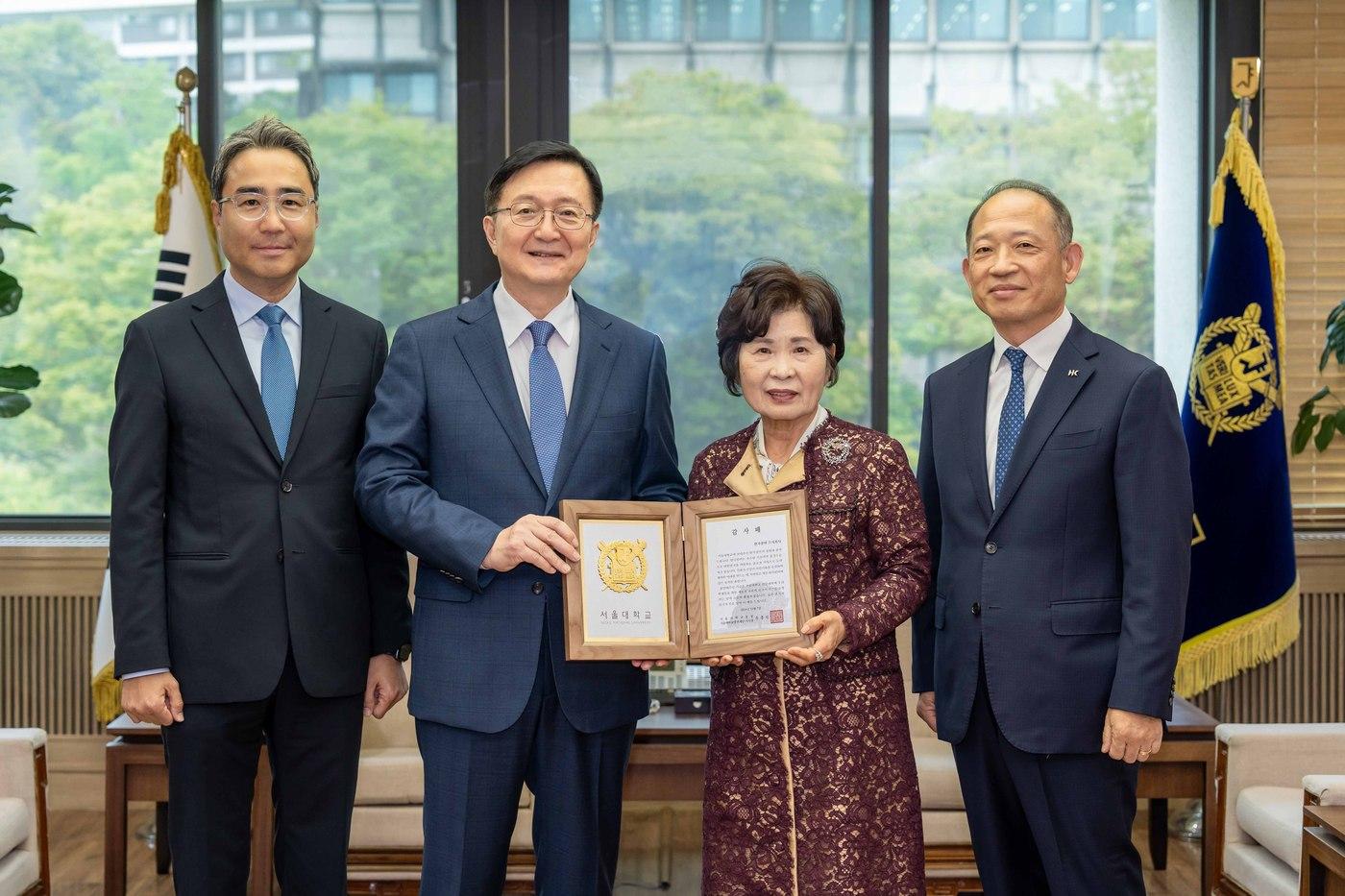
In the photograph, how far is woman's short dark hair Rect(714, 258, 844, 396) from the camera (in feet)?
7.20

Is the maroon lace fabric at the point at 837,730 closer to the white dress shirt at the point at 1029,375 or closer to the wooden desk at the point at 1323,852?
the white dress shirt at the point at 1029,375

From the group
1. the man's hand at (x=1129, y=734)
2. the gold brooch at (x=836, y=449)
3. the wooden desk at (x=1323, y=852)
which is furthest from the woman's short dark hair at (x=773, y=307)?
the wooden desk at (x=1323, y=852)

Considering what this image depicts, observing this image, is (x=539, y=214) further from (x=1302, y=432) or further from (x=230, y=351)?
(x=1302, y=432)

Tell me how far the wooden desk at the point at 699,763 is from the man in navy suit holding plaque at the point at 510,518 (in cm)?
107

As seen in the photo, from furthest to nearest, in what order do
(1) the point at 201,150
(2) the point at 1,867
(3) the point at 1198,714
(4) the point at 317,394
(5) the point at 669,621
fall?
(1) the point at 201,150 → (3) the point at 1198,714 → (2) the point at 1,867 → (4) the point at 317,394 → (5) the point at 669,621

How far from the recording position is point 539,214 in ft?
7.16

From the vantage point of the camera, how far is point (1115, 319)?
15.0 feet

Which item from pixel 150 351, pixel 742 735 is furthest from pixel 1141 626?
pixel 150 351

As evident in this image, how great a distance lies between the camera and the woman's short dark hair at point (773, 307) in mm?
2195

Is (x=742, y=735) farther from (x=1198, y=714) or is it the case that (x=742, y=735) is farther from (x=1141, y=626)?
(x=1198, y=714)

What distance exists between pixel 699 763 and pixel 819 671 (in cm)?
124

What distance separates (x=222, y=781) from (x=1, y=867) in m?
1.08

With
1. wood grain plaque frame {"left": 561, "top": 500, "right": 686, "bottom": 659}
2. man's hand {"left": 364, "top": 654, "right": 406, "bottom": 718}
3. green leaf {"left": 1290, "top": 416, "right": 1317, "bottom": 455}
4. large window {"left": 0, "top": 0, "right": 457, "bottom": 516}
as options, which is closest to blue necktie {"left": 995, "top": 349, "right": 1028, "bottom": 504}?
wood grain plaque frame {"left": 561, "top": 500, "right": 686, "bottom": 659}

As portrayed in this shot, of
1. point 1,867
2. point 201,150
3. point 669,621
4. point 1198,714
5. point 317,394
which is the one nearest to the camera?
point 669,621
